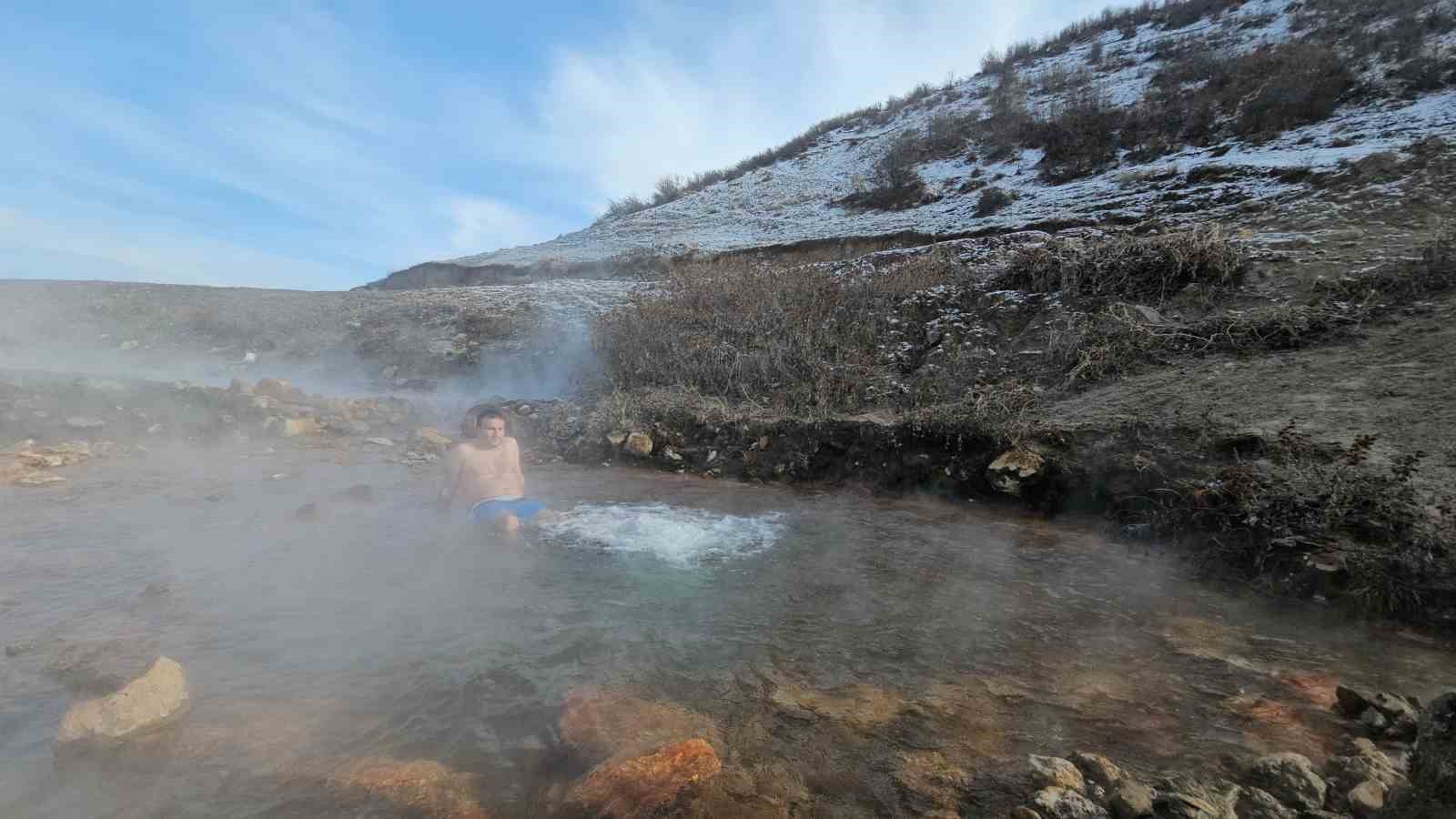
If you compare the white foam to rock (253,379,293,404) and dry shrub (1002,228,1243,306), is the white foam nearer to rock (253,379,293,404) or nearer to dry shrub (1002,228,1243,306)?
dry shrub (1002,228,1243,306)

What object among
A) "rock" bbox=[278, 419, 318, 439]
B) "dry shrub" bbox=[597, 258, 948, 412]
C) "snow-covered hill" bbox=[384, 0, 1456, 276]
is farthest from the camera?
"snow-covered hill" bbox=[384, 0, 1456, 276]

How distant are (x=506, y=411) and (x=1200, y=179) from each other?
1041cm

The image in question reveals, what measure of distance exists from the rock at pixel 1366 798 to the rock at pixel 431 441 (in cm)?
739

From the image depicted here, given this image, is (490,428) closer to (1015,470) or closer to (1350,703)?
(1015,470)

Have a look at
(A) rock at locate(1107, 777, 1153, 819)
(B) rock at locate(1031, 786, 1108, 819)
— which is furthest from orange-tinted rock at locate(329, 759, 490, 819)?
(A) rock at locate(1107, 777, 1153, 819)

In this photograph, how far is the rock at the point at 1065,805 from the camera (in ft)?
5.46

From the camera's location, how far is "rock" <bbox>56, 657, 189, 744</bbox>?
6.71 ft

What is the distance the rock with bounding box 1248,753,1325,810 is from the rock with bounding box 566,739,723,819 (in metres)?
1.51

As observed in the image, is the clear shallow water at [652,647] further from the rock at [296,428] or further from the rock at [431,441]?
the rock at [296,428]

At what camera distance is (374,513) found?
17.0 feet

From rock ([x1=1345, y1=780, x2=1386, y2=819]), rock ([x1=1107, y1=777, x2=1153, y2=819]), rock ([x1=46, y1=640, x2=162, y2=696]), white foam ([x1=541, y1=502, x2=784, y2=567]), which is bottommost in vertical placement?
white foam ([x1=541, y1=502, x2=784, y2=567])

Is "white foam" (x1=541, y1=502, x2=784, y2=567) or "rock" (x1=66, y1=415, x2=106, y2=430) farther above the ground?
"rock" (x1=66, y1=415, x2=106, y2=430)

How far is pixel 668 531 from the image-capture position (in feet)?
15.5

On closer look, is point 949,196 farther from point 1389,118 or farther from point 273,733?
point 273,733
